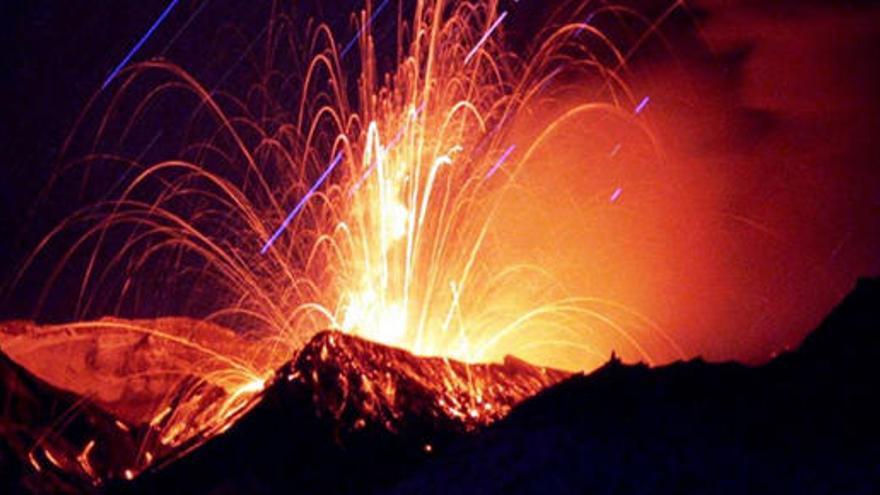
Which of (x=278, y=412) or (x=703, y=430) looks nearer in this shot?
(x=703, y=430)

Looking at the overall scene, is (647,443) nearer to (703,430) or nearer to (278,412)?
(703,430)

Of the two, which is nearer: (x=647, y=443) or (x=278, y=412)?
(x=647, y=443)

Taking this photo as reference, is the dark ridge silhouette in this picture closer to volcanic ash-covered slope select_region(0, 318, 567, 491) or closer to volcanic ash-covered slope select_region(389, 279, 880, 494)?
volcanic ash-covered slope select_region(389, 279, 880, 494)

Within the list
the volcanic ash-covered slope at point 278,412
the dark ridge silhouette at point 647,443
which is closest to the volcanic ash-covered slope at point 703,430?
the dark ridge silhouette at point 647,443

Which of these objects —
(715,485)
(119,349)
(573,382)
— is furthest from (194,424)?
(715,485)

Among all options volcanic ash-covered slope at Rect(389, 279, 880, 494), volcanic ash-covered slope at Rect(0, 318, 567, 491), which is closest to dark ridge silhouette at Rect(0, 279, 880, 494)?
volcanic ash-covered slope at Rect(389, 279, 880, 494)

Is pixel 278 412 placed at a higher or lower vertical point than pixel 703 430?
lower

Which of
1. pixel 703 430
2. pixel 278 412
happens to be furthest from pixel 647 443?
pixel 278 412

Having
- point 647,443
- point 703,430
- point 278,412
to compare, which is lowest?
point 278,412

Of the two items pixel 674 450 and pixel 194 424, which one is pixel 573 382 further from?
pixel 194 424
